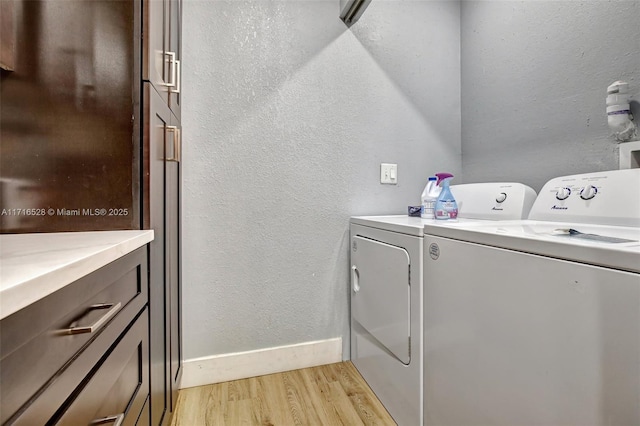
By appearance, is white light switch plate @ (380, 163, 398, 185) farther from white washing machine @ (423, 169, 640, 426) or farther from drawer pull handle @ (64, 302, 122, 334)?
drawer pull handle @ (64, 302, 122, 334)

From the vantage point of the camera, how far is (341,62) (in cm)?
181

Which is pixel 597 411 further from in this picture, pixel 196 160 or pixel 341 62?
pixel 341 62

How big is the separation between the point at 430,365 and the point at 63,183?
130 cm

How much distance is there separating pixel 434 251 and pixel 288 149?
100 centimetres

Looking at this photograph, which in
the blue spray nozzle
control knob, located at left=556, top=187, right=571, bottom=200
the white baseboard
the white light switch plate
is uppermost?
the white light switch plate

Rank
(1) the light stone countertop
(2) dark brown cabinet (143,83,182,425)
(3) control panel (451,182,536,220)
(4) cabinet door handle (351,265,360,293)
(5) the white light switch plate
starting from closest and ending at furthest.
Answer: (1) the light stone countertop, (2) dark brown cabinet (143,83,182,425), (3) control panel (451,182,536,220), (4) cabinet door handle (351,265,360,293), (5) the white light switch plate

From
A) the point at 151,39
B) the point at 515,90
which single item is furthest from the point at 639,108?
the point at 151,39

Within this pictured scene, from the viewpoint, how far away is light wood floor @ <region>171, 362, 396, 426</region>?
52.2 inches

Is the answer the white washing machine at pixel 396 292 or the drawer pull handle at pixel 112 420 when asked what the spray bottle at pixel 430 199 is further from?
the drawer pull handle at pixel 112 420

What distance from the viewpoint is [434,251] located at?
107 cm

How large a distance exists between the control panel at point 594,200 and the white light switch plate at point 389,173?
78cm

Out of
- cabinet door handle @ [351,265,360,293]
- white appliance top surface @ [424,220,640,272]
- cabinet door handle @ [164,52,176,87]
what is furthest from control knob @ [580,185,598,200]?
cabinet door handle @ [164,52,176,87]

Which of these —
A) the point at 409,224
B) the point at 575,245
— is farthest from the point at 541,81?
the point at 575,245

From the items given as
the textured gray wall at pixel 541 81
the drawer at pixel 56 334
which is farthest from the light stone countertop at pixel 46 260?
the textured gray wall at pixel 541 81
